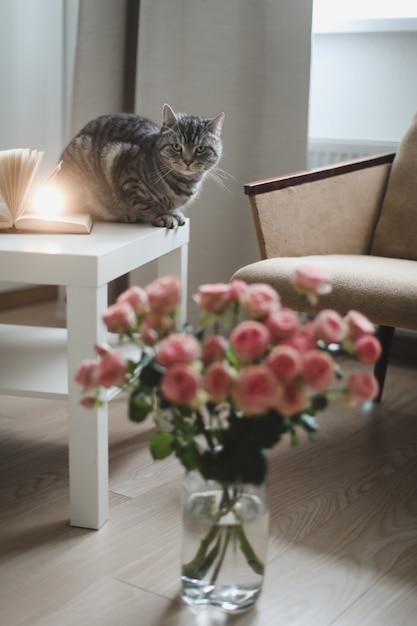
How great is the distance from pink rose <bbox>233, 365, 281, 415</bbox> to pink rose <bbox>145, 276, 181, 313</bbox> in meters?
0.14

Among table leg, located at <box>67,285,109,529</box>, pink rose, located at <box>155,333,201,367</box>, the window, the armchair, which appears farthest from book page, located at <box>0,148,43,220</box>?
the window

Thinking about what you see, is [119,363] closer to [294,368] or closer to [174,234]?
[294,368]

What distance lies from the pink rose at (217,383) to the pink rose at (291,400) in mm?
62

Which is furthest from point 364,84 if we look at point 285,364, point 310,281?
point 285,364

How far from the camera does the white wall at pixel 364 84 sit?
2.48 m

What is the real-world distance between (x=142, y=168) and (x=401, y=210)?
2.25ft

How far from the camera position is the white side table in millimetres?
1329

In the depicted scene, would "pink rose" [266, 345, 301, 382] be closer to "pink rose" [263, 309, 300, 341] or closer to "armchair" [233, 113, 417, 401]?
"pink rose" [263, 309, 300, 341]

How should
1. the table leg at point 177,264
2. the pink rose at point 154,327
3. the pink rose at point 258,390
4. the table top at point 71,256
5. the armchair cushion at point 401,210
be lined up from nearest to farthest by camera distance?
the pink rose at point 258,390, the pink rose at point 154,327, the table top at point 71,256, the table leg at point 177,264, the armchair cushion at point 401,210

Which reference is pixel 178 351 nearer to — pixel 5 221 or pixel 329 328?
pixel 329 328

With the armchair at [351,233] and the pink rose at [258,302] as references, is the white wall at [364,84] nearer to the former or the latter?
the armchair at [351,233]

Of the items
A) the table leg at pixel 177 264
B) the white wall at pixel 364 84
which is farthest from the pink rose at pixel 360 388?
the white wall at pixel 364 84

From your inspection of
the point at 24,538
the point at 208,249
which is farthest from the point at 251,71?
the point at 24,538

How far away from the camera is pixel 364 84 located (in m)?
2.56
